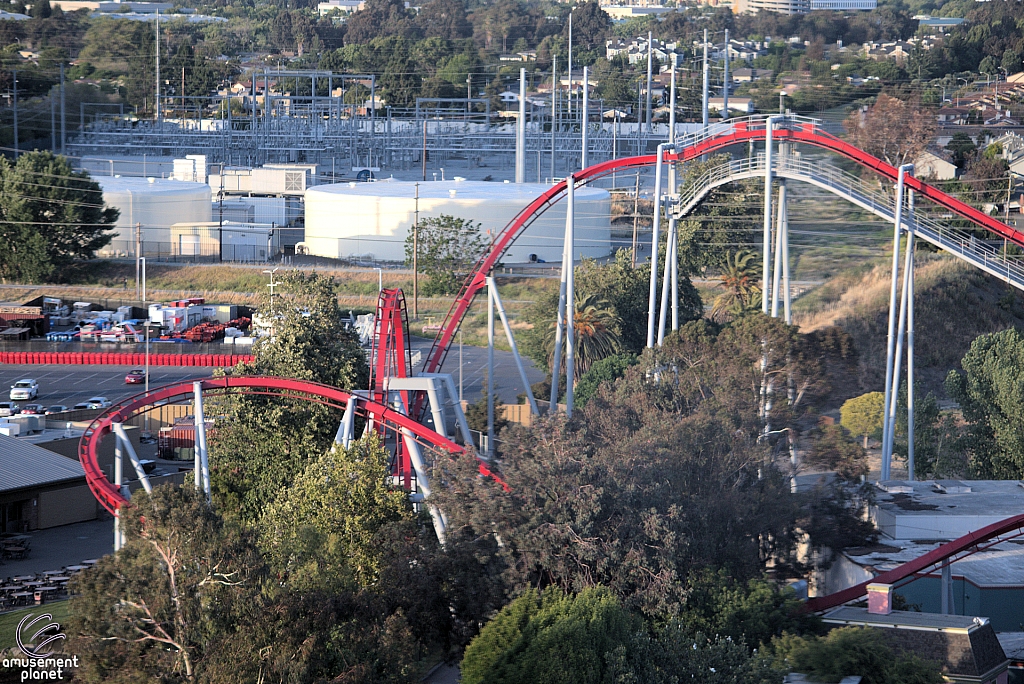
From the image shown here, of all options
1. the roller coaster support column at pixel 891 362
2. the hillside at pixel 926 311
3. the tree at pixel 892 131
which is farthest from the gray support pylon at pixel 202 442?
the tree at pixel 892 131

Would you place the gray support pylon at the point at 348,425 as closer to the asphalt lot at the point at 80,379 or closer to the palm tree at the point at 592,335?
the palm tree at the point at 592,335

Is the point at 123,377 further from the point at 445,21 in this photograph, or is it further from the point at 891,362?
the point at 445,21

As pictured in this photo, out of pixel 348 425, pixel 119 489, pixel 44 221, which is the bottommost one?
pixel 119 489

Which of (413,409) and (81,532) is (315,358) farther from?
(81,532)

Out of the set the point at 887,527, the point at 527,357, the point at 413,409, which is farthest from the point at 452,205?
the point at 887,527

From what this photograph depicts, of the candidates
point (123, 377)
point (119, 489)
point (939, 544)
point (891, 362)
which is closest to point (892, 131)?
point (123, 377)
